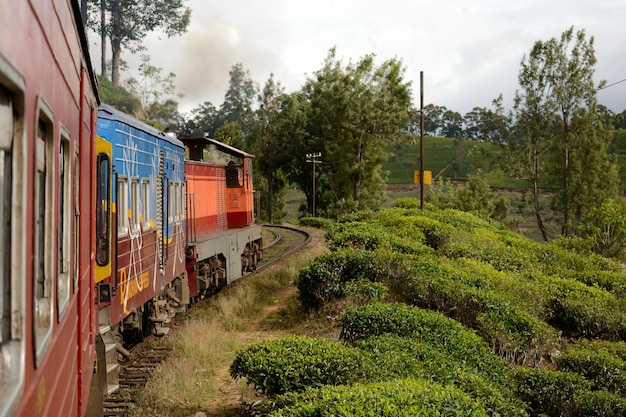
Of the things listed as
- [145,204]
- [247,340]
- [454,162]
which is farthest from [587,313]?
[454,162]

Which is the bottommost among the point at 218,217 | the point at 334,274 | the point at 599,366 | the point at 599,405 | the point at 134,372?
the point at 599,405

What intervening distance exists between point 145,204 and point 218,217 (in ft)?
28.4

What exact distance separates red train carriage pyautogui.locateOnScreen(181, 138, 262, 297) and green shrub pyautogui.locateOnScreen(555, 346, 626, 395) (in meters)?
7.56

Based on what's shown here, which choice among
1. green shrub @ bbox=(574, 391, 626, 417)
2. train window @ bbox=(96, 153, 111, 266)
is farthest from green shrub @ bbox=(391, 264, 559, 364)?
train window @ bbox=(96, 153, 111, 266)

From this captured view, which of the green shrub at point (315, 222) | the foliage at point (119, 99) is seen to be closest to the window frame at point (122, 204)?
the green shrub at point (315, 222)

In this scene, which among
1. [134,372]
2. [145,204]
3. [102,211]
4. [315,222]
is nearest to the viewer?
[102,211]

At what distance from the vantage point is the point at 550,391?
344 inches

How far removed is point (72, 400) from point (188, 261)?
9.86m

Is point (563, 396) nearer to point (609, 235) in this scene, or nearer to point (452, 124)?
point (609, 235)

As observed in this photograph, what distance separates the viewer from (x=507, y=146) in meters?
43.7

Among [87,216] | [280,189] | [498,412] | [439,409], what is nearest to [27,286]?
[87,216]

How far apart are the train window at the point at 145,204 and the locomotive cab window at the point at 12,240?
282 inches

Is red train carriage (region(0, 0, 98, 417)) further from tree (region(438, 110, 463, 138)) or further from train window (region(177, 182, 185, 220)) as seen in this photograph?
tree (region(438, 110, 463, 138))

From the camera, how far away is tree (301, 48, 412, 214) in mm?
45688
